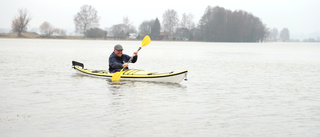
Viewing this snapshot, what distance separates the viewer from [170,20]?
124562 mm

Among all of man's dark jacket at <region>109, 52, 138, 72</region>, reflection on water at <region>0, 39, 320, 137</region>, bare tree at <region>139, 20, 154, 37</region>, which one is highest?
bare tree at <region>139, 20, 154, 37</region>

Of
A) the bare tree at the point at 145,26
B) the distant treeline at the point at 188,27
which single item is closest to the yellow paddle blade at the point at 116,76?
the distant treeline at the point at 188,27

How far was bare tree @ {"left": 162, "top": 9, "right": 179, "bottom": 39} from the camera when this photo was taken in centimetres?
12381

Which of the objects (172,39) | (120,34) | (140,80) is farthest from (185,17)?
(140,80)

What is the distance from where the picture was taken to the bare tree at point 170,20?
123812 millimetres

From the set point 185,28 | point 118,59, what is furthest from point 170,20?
point 118,59

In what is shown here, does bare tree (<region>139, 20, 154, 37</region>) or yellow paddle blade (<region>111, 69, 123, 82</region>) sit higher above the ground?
bare tree (<region>139, 20, 154, 37</region>)

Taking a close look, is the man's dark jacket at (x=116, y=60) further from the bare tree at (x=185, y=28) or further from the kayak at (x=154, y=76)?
the bare tree at (x=185, y=28)

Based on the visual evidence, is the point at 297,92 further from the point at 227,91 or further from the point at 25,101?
the point at 25,101

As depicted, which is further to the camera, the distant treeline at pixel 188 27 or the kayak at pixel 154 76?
the distant treeline at pixel 188 27

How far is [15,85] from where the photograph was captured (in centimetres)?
1345

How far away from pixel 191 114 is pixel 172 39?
4841 inches

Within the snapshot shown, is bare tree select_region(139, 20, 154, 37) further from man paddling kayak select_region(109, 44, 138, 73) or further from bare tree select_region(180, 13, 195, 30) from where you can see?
man paddling kayak select_region(109, 44, 138, 73)

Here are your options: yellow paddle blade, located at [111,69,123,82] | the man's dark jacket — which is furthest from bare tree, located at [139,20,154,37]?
yellow paddle blade, located at [111,69,123,82]
